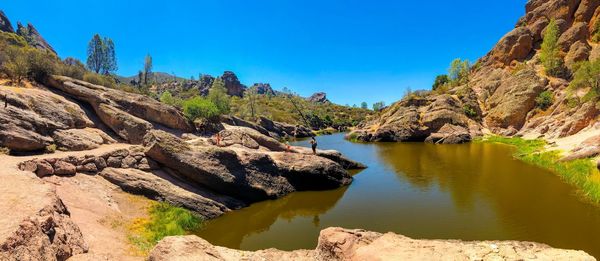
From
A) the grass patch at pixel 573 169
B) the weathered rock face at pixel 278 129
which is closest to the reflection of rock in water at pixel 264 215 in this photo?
the grass patch at pixel 573 169

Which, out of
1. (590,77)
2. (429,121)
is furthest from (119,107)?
(590,77)

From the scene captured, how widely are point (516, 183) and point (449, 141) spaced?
140ft

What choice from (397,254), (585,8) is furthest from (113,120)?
(585,8)

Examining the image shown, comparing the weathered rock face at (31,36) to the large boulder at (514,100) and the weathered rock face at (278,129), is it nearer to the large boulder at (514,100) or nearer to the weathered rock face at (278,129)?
the weathered rock face at (278,129)

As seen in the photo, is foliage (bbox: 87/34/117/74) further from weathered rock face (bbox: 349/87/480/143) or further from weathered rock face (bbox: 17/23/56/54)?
weathered rock face (bbox: 349/87/480/143)

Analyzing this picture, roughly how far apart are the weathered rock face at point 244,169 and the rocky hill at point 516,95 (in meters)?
44.4

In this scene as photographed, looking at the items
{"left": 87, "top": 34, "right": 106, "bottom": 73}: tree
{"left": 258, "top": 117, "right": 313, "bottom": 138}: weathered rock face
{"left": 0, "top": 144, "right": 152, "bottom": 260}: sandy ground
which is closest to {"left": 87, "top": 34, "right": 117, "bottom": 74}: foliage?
{"left": 87, "top": 34, "right": 106, "bottom": 73}: tree

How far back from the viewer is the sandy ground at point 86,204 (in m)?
11.9

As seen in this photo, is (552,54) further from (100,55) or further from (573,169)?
(100,55)

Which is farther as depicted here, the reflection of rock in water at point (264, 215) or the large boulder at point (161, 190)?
the large boulder at point (161, 190)

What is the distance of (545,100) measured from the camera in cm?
6838

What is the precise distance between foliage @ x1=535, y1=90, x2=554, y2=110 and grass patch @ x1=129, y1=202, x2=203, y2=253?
7710 cm

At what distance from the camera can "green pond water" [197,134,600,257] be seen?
62.1ft

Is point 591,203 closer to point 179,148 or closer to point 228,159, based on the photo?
point 228,159
